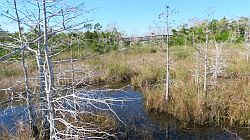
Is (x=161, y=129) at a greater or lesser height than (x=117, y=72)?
lesser

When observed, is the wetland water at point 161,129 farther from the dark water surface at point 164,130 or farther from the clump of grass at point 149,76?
the clump of grass at point 149,76

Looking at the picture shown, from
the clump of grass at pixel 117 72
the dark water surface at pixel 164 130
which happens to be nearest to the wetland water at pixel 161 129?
the dark water surface at pixel 164 130

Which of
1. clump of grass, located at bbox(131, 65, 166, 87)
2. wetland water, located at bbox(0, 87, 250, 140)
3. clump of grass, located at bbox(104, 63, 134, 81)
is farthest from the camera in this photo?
clump of grass, located at bbox(104, 63, 134, 81)

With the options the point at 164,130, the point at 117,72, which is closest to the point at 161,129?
the point at 164,130

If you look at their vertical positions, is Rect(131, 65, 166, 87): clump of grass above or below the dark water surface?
above

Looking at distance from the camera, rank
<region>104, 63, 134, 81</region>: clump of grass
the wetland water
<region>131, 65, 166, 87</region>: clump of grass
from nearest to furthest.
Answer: the wetland water < <region>131, 65, 166, 87</region>: clump of grass < <region>104, 63, 134, 81</region>: clump of grass

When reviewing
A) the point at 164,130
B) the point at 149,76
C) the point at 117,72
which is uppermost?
the point at 117,72

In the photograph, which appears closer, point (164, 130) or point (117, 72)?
point (164, 130)

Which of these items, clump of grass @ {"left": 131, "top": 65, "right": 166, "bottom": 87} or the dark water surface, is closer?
the dark water surface

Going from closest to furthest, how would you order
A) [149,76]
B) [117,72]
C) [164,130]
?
[164,130] < [149,76] < [117,72]

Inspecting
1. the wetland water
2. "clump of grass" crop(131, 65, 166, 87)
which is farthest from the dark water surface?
"clump of grass" crop(131, 65, 166, 87)

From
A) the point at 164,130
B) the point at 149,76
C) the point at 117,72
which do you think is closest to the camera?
the point at 164,130

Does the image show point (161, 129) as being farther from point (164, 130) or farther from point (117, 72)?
point (117, 72)

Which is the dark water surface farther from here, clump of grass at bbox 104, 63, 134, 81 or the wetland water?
clump of grass at bbox 104, 63, 134, 81
